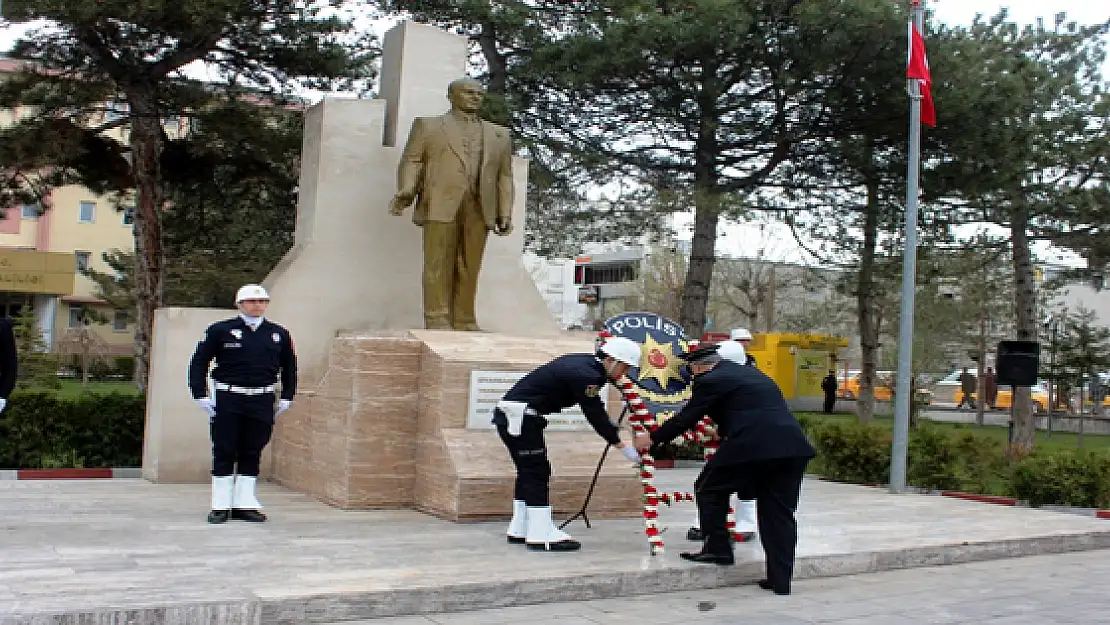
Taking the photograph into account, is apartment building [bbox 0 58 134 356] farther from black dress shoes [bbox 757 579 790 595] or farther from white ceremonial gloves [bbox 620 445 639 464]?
black dress shoes [bbox 757 579 790 595]

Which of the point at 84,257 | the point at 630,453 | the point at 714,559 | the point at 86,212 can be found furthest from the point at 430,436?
the point at 86,212

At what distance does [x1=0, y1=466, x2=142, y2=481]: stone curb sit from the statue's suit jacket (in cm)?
407

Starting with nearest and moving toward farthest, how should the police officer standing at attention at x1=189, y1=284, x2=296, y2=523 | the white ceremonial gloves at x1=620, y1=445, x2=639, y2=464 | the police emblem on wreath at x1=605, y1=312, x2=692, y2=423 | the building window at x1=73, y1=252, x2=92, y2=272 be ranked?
the white ceremonial gloves at x1=620, y1=445, x2=639, y2=464
the police officer standing at attention at x1=189, y1=284, x2=296, y2=523
the police emblem on wreath at x1=605, y1=312, x2=692, y2=423
the building window at x1=73, y1=252, x2=92, y2=272


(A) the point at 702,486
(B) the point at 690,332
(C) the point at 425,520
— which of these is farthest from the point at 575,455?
(B) the point at 690,332

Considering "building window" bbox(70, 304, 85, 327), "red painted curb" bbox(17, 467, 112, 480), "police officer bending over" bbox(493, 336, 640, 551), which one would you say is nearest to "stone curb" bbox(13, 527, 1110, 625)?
"police officer bending over" bbox(493, 336, 640, 551)

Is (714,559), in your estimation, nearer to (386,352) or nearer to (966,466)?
(386,352)

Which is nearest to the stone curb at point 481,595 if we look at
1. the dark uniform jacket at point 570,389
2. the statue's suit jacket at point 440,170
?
the dark uniform jacket at point 570,389

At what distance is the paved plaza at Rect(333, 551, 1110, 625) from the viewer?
6.33 meters

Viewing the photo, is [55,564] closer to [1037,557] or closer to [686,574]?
[686,574]

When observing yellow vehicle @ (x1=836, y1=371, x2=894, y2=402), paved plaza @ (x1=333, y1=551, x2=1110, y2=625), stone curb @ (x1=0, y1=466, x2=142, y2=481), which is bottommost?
stone curb @ (x1=0, y1=466, x2=142, y2=481)

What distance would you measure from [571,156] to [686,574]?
10.5 m

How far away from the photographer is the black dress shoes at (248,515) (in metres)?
8.47

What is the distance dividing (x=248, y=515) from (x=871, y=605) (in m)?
4.72

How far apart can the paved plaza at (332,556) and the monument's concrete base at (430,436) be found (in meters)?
0.24
